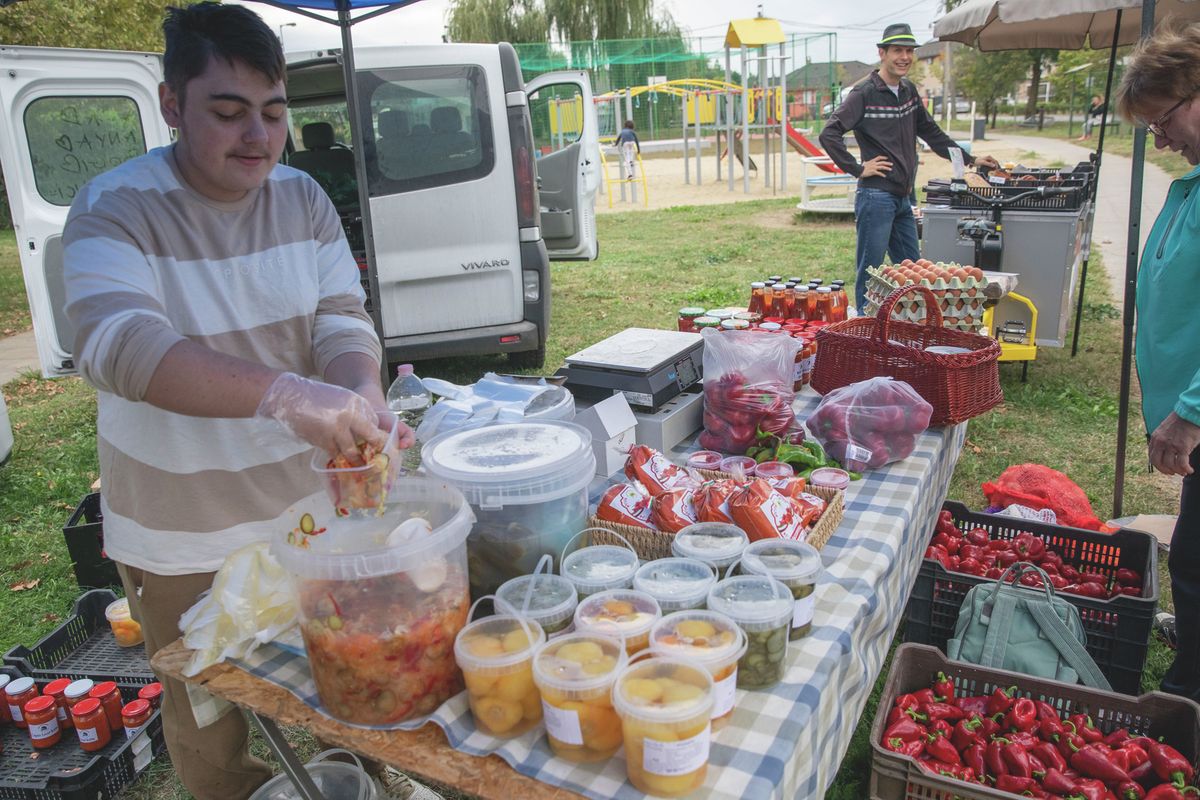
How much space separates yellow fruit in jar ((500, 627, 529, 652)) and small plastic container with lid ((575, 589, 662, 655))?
0.10 metres

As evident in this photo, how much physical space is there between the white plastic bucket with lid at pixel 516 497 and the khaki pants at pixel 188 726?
0.71 m

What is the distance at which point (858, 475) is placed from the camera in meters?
2.45

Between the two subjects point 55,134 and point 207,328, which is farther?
point 55,134

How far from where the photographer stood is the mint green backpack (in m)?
2.46

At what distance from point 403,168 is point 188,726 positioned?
4.30 meters

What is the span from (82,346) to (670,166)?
2565cm

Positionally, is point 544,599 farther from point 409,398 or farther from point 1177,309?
point 1177,309

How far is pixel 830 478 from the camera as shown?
2.25 m

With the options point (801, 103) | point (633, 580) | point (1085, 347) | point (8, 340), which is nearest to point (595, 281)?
point (1085, 347)

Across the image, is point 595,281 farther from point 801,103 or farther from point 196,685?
point 801,103

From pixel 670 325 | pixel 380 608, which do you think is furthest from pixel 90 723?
pixel 670 325

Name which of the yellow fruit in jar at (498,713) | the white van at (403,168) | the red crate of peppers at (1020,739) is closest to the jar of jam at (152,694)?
the yellow fruit in jar at (498,713)

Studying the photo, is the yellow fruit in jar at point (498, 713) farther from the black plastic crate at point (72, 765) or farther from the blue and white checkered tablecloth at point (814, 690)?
the black plastic crate at point (72, 765)

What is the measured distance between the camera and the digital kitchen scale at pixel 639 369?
255 cm
